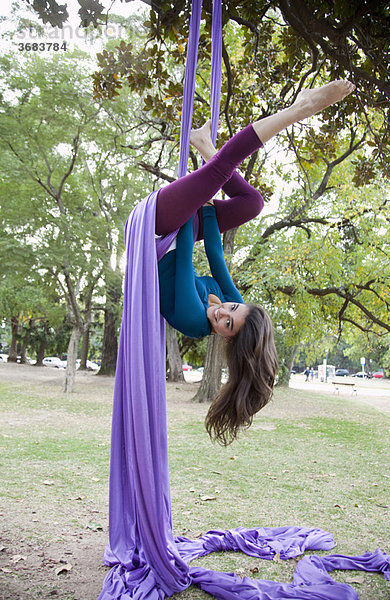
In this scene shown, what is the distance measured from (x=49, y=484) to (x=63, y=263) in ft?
20.9

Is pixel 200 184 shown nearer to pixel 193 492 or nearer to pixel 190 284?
pixel 190 284

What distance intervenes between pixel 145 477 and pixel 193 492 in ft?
6.28

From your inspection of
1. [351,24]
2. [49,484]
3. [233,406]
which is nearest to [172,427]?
[49,484]

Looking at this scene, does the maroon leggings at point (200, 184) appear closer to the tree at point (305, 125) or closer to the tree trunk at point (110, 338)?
the tree at point (305, 125)

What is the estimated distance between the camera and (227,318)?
87.1 inches

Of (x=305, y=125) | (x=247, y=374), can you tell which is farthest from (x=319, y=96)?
(x=305, y=125)

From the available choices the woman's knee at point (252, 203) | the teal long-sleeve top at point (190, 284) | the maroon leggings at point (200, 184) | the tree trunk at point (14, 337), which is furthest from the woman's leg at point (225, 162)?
the tree trunk at point (14, 337)

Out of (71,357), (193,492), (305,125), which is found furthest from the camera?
(71,357)

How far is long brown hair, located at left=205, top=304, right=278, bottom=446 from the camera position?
2.17 m

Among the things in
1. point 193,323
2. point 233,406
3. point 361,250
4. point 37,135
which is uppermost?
point 37,135

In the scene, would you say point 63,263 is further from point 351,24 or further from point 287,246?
point 351,24

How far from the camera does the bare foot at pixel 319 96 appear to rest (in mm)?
2070

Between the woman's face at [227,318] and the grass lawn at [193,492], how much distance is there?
3.97ft

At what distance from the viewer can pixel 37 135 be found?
934 cm
